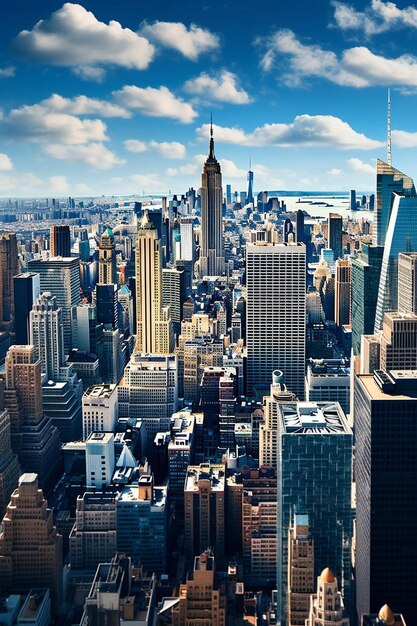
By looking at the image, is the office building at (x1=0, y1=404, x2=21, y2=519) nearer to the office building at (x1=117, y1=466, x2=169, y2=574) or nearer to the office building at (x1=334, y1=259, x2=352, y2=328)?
the office building at (x1=117, y1=466, x2=169, y2=574)

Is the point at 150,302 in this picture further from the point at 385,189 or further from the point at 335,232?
the point at 335,232

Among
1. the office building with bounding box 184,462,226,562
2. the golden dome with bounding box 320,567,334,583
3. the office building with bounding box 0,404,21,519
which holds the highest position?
the golden dome with bounding box 320,567,334,583

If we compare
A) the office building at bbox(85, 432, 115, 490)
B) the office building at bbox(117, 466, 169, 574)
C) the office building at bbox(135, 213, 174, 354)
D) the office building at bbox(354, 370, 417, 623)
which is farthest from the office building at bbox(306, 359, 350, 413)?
the office building at bbox(354, 370, 417, 623)

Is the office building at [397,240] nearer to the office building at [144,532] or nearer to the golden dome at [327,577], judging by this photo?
the office building at [144,532]

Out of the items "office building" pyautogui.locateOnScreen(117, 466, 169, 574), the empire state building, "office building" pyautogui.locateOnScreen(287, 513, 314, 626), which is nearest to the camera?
"office building" pyautogui.locateOnScreen(287, 513, 314, 626)

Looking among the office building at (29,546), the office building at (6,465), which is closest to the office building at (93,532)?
the office building at (29,546)
